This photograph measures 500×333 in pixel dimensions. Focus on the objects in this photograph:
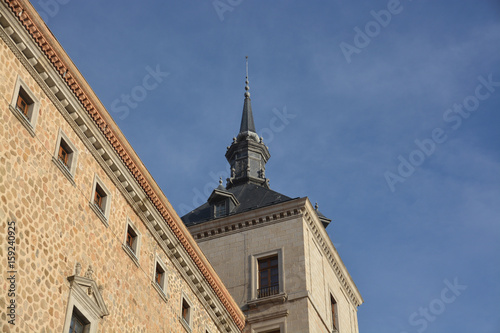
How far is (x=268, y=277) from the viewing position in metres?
33.9

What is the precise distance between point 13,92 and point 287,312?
1741cm

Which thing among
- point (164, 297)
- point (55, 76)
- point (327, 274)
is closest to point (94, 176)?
point (55, 76)

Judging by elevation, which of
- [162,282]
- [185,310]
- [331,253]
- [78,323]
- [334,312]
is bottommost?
[78,323]

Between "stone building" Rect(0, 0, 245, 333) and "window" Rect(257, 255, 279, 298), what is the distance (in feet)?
27.5

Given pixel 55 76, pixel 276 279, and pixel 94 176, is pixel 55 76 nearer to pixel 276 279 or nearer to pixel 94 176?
pixel 94 176

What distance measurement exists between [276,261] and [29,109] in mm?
17617

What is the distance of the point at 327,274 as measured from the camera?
119 ft

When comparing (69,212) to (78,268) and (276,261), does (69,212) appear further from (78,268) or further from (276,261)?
(276,261)

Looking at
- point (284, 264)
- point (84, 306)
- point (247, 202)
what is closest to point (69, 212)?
point (84, 306)

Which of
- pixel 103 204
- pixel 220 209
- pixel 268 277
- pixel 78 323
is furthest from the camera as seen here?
pixel 220 209

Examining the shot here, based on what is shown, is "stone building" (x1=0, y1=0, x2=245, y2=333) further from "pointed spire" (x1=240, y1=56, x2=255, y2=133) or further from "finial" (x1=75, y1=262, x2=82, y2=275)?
"pointed spire" (x1=240, y1=56, x2=255, y2=133)

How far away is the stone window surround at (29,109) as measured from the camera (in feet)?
59.3

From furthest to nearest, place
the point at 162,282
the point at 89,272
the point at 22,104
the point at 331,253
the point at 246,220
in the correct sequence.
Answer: the point at 331,253
the point at 246,220
the point at 162,282
the point at 89,272
the point at 22,104

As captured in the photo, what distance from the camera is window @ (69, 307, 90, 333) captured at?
18647 millimetres
